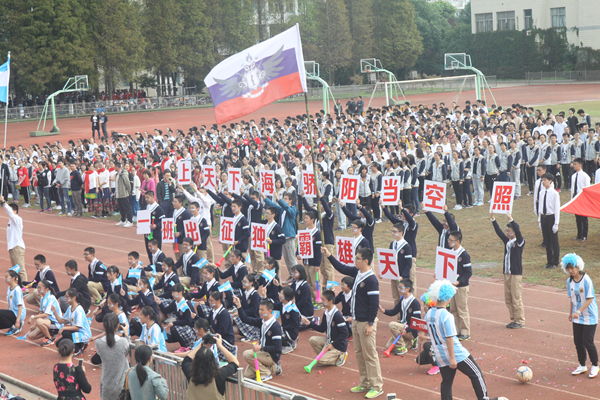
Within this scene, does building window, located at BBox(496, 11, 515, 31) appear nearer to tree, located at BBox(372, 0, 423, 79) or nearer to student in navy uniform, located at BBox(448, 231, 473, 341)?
tree, located at BBox(372, 0, 423, 79)

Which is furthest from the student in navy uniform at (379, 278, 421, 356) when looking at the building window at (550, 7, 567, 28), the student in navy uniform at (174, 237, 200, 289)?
the building window at (550, 7, 567, 28)

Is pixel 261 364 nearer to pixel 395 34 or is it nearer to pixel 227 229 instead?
pixel 227 229

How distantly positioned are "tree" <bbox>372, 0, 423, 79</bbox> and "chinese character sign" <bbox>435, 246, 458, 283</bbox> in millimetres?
65992

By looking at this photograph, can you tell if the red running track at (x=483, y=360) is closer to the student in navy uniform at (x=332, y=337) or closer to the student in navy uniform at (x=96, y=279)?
the student in navy uniform at (x=332, y=337)

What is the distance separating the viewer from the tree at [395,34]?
240 feet

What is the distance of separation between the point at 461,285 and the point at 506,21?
6845 centimetres

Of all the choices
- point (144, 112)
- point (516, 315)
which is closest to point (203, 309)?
point (516, 315)

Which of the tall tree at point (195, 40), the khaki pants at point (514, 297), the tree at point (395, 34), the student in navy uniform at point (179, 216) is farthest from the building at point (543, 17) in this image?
the khaki pants at point (514, 297)

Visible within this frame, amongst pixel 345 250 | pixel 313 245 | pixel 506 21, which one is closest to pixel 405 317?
pixel 345 250

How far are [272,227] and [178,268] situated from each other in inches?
85.5

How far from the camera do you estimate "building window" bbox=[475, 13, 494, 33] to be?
7306 cm

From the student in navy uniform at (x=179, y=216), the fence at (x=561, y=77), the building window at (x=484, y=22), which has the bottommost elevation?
the student in navy uniform at (x=179, y=216)

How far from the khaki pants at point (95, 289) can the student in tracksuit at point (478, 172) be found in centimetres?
1221

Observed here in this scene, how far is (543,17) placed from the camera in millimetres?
68375
